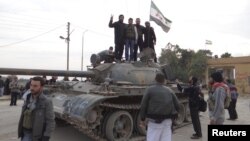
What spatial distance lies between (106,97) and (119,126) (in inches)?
41.6

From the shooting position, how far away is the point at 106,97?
9078 mm

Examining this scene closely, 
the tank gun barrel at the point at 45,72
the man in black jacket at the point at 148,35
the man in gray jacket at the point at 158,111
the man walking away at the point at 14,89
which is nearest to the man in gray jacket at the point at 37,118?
the man in gray jacket at the point at 158,111

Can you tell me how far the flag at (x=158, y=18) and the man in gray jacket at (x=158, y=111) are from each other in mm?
9299

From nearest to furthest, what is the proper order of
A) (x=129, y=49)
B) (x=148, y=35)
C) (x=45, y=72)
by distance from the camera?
1. (x=45, y=72)
2. (x=129, y=49)
3. (x=148, y=35)

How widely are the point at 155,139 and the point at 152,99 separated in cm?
72

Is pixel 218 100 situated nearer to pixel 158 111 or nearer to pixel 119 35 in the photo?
pixel 158 111

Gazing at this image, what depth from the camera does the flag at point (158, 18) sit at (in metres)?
15.6

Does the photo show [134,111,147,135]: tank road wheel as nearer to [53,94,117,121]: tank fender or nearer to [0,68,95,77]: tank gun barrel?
[53,94,117,121]: tank fender

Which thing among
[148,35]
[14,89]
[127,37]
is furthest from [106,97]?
[14,89]

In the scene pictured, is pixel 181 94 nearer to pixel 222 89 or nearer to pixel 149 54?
pixel 149 54

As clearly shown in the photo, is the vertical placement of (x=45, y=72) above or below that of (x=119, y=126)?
above

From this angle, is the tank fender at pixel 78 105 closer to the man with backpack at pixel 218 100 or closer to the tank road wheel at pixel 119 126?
the tank road wheel at pixel 119 126

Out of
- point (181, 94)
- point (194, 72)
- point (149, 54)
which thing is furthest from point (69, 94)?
point (194, 72)

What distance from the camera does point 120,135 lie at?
381 inches
